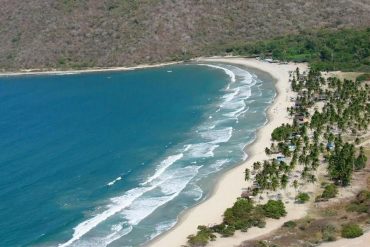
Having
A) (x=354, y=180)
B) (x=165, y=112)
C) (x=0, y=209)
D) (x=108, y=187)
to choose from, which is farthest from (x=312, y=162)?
(x=165, y=112)

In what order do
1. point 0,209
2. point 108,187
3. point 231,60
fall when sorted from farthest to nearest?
1. point 231,60
2. point 108,187
3. point 0,209

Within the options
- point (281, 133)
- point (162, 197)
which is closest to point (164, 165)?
point (162, 197)

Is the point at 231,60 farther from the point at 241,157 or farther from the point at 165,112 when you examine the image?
the point at 241,157

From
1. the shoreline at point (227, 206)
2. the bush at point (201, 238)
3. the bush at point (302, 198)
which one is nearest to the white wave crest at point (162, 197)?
the shoreline at point (227, 206)

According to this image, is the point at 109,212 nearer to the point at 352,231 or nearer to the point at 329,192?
the point at 329,192

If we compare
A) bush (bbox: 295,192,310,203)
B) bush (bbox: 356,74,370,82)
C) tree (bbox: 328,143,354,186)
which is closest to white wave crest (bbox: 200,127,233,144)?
tree (bbox: 328,143,354,186)

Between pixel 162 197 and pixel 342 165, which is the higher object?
pixel 342 165

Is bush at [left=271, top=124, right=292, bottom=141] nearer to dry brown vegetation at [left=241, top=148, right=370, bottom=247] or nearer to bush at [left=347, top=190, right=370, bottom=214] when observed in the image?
dry brown vegetation at [left=241, top=148, right=370, bottom=247]
